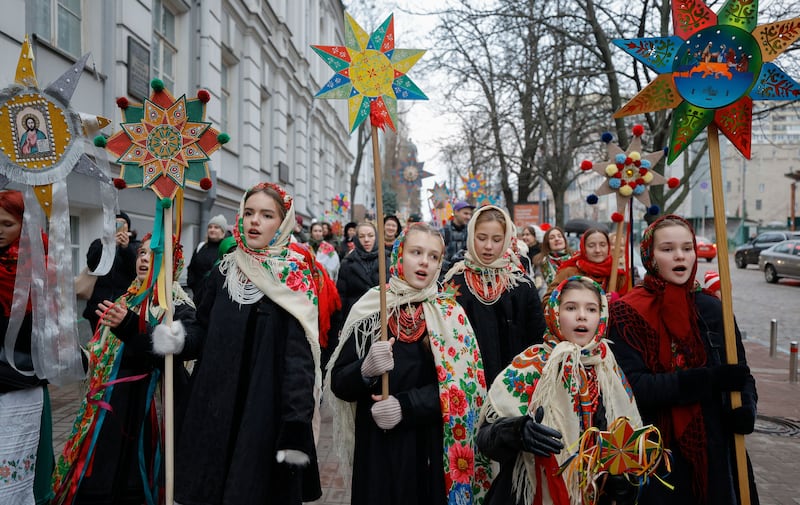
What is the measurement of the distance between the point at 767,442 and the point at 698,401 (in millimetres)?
3817

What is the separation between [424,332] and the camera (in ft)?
9.77

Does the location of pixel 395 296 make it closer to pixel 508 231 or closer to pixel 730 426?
pixel 508 231

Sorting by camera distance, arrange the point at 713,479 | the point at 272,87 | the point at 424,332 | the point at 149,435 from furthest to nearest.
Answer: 1. the point at 272,87
2. the point at 149,435
3. the point at 424,332
4. the point at 713,479

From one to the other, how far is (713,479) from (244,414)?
6.89 ft

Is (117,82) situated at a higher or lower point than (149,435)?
higher

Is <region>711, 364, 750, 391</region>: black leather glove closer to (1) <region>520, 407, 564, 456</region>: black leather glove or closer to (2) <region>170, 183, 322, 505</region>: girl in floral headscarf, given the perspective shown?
(1) <region>520, 407, 564, 456</region>: black leather glove

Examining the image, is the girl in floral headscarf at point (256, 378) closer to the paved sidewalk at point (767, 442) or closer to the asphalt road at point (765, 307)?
the paved sidewalk at point (767, 442)

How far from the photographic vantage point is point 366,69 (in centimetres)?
330

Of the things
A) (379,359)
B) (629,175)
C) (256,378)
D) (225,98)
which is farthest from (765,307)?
(256,378)

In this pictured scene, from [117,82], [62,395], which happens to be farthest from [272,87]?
[62,395]

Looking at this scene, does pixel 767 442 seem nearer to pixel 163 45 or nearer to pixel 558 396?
pixel 558 396

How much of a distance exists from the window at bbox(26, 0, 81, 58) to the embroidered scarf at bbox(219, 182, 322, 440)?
5141 mm

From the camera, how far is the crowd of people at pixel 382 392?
8.23ft

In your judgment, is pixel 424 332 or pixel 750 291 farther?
pixel 750 291
